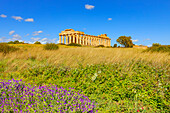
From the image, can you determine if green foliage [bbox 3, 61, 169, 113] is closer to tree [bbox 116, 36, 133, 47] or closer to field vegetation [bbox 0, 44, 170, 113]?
field vegetation [bbox 0, 44, 170, 113]

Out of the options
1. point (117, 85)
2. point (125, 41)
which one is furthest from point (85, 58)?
point (125, 41)

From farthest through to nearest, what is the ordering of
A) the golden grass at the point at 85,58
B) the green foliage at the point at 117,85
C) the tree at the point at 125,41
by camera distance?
the tree at the point at 125,41 < the golden grass at the point at 85,58 < the green foliage at the point at 117,85

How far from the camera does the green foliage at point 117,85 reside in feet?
12.4

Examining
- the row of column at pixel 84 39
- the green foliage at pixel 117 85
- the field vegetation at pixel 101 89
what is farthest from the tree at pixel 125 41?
the green foliage at pixel 117 85

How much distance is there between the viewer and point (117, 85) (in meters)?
4.71

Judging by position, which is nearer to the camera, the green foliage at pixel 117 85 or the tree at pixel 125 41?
the green foliage at pixel 117 85

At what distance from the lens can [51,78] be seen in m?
5.71

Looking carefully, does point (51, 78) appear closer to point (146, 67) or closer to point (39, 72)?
point (39, 72)

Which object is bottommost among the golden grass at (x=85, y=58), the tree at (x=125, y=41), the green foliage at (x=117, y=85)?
the green foliage at (x=117, y=85)

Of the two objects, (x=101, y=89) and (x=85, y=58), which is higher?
(x=85, y=58)

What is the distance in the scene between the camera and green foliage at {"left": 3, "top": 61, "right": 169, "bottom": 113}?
3775mm

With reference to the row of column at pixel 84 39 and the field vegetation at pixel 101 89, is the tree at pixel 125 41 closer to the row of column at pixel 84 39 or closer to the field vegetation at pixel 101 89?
the row of column at pixel 84 39

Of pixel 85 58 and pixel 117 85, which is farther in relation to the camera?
pixel 85 58

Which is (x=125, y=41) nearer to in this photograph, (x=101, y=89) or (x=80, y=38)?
(x=80, y=38)
